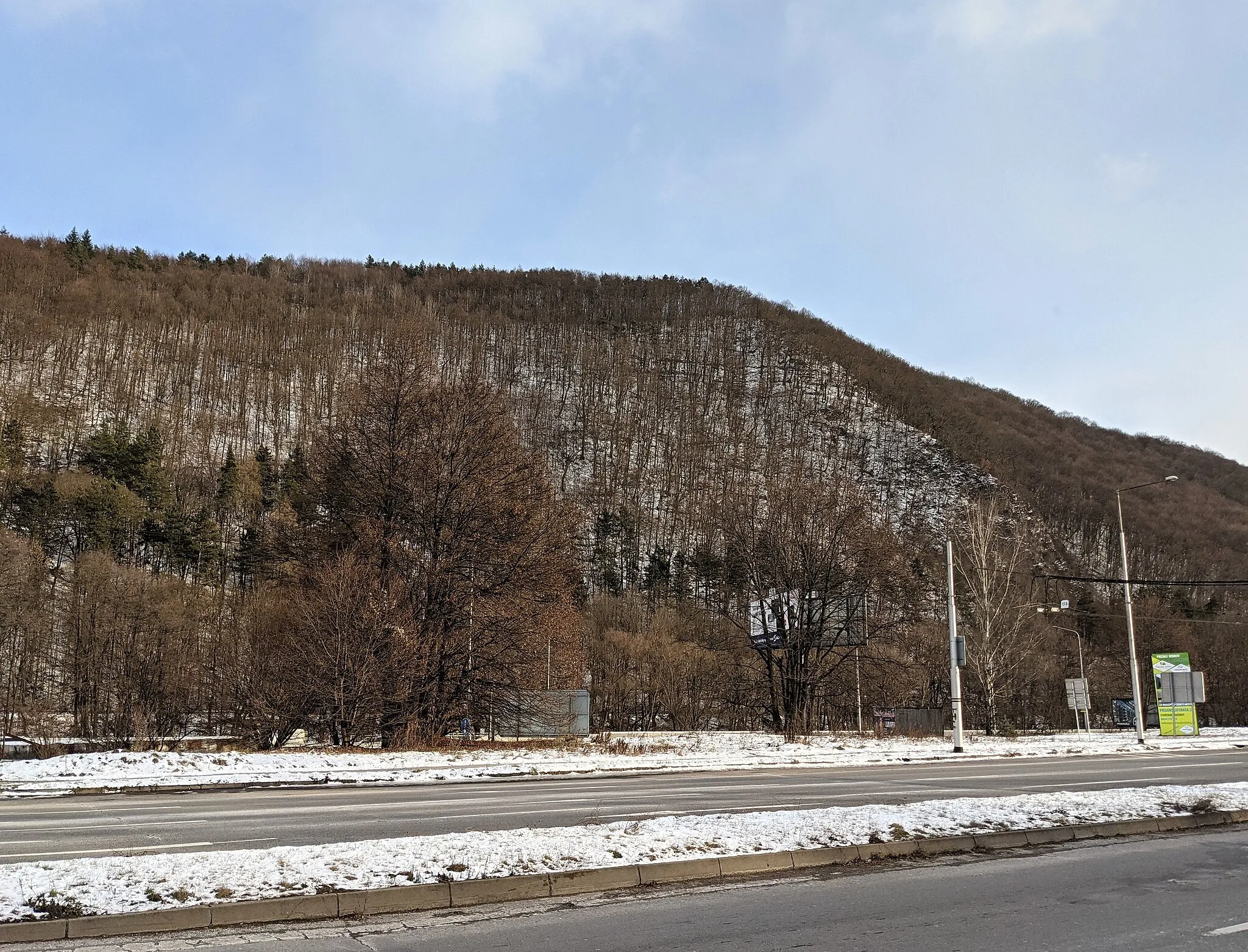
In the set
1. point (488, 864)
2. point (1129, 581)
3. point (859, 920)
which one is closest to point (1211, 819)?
point (859, 920)

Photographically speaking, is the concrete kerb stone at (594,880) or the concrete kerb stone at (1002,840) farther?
the concrete kerb stone at (1002,840)

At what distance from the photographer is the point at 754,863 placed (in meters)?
9.15

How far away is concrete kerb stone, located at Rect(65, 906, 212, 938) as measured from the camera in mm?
6520

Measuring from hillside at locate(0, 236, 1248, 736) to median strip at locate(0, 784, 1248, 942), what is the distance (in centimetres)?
2202

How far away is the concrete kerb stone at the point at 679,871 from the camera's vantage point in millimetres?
8602

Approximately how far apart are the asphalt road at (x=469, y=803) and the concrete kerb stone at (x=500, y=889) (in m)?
3.32

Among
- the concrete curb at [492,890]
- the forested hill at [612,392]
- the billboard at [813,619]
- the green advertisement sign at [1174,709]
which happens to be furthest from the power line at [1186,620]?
the concrete curb at [492,890]

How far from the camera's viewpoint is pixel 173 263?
162 meters

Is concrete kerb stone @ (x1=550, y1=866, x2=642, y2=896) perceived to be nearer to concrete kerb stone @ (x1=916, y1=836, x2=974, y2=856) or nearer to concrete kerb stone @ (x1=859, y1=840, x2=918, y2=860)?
concrete kerb stone @ (x1=859, y1=840, x2=918, y2=860)

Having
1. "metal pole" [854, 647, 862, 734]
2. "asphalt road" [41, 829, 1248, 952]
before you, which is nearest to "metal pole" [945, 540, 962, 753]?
"metal pole" [854, 647, 862, 734]

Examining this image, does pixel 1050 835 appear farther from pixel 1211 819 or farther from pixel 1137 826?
pixel 1211 819

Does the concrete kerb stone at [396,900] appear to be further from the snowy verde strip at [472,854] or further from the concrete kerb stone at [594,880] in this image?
the concrete kerb stone at [594,880]

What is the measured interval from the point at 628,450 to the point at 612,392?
17.9 m

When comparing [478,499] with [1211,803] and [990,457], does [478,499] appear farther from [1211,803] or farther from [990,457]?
[990,457]
